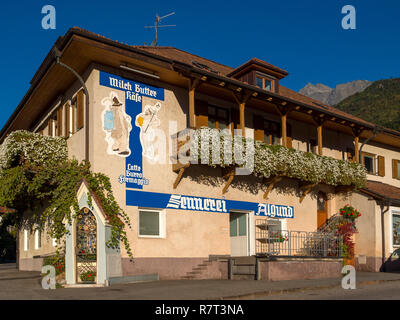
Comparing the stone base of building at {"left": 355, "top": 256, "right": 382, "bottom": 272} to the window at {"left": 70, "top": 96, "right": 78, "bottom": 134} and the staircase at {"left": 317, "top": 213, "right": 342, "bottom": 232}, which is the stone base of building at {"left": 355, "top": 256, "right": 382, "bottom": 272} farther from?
the window at {"left": 70, "top": 96, "right": 78, "bottom": 134}

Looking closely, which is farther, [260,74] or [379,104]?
[379,104]

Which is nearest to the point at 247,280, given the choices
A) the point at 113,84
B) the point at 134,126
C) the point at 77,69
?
the point at 134,126

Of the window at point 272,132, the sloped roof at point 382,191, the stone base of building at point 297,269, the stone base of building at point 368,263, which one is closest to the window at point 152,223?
the stone base of building at point 297,269

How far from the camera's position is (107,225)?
15.6 metres

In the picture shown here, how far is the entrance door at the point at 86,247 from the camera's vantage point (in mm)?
15516

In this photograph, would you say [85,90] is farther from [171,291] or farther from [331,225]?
[331,225]

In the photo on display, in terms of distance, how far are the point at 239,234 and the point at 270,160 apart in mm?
3393

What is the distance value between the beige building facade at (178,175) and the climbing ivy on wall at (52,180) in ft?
1.06

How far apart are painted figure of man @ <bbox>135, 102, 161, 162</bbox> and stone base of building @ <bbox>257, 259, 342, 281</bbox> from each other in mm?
5242

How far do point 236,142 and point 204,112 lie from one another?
2206mm

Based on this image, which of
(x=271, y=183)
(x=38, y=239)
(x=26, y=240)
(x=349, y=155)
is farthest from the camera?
(x=349, y=155)

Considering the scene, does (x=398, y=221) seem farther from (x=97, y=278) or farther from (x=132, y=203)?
(x=97, y=278)

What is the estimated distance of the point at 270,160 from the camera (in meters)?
19.2

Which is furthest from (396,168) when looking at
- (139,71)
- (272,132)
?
(139,71)
